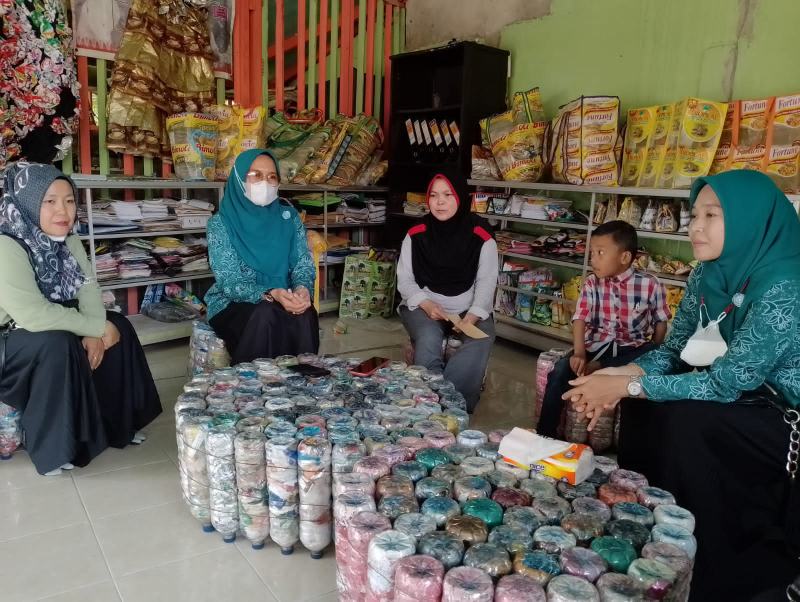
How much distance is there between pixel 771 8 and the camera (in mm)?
3156

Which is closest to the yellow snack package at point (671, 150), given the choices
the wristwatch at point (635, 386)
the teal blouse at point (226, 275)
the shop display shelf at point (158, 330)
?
the wristwatch at point (635, 386)

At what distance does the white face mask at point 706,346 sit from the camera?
1748 millimetres

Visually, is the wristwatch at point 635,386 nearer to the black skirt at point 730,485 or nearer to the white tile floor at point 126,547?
the black skirt at point 730,485

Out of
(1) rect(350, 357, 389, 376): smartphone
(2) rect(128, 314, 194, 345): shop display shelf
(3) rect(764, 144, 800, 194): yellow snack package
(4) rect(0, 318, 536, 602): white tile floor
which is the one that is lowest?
(4) rect(0, 318, 536, 602): white tile floor

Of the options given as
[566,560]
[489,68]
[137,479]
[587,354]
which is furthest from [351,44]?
[566,560]

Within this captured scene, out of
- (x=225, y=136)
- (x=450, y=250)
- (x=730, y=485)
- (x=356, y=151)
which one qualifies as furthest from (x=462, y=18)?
(x=730, y=485)

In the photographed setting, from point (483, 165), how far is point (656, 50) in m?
1.25

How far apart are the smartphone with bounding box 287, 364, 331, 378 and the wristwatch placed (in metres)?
1.03

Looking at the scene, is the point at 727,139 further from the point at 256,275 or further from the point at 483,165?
the point at 256,275

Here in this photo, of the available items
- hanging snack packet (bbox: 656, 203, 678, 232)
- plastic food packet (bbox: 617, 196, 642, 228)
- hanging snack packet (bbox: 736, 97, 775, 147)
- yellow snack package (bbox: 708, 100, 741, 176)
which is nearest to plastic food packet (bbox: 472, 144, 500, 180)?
plastic food packet (bbox: 617, 196, 642, 228)

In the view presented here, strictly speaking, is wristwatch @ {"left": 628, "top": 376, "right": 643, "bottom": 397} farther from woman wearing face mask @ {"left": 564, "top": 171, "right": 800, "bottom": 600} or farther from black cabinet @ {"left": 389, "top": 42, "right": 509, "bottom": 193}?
black cabinet @ {"left": 389, "top": 42, "right": 509, "bottom": 193}

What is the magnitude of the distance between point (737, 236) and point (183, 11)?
362cm

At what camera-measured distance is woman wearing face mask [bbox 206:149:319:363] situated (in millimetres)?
2738

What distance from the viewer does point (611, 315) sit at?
8.73ft
